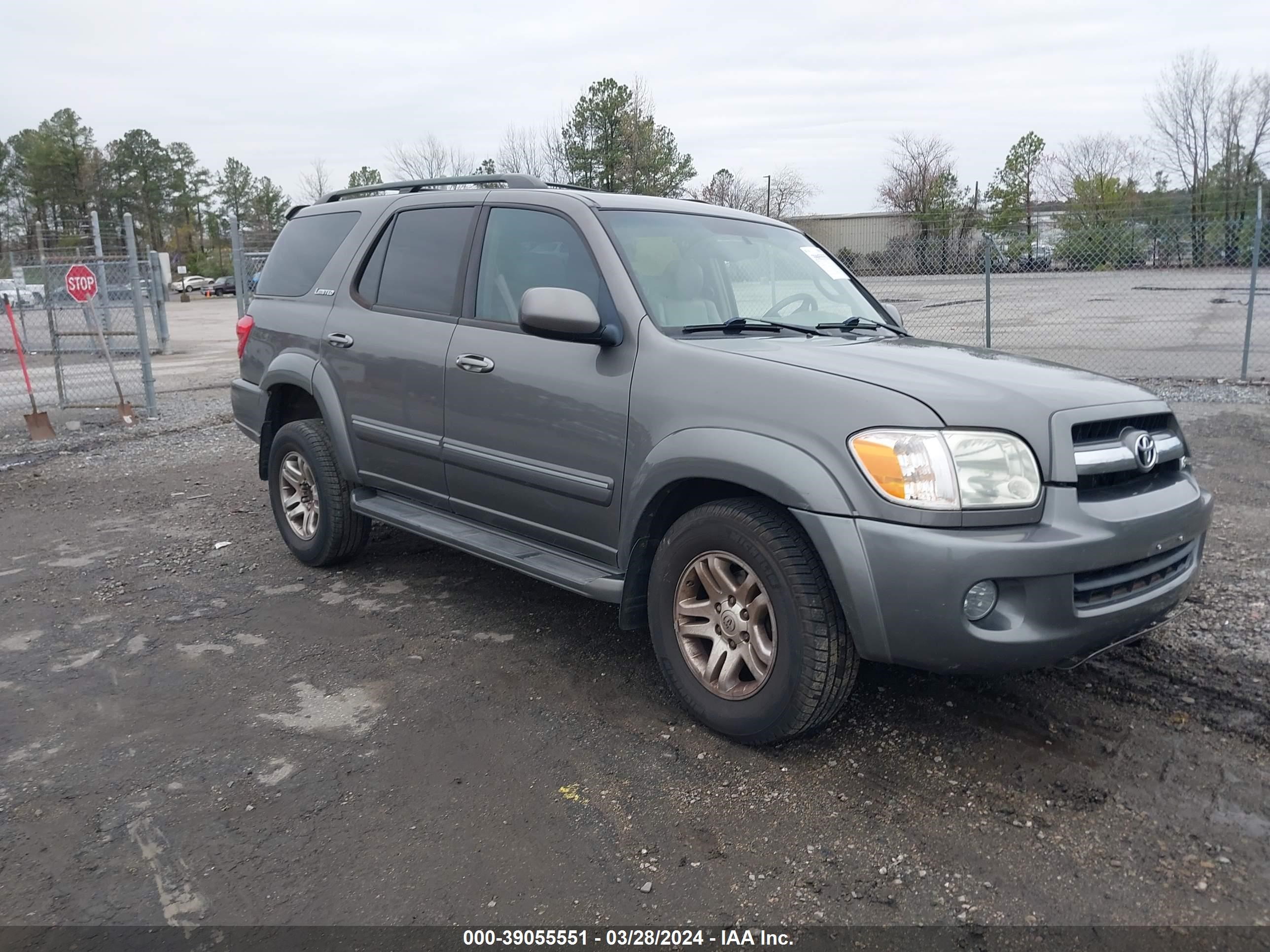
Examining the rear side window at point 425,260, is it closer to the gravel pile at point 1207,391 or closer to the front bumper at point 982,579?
the front bumper at point 982,579

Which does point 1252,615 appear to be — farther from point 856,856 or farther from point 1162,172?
point 1162,172

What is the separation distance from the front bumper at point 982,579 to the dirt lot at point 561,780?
20.1 inches

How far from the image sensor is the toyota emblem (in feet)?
10.3

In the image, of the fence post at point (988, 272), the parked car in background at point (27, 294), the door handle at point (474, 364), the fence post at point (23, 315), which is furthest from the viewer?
the parked car in background at point (27, 294)

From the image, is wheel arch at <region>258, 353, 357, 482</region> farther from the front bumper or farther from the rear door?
the front bumper

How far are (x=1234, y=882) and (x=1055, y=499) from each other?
111cm

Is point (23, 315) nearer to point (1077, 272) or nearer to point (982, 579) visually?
point (1077, 272)

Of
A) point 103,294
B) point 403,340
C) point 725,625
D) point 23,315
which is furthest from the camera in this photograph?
point 23,315

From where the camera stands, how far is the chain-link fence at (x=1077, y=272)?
12.1 metres

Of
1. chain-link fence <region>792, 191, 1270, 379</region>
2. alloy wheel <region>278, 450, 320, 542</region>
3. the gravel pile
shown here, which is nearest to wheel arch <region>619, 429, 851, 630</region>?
alloy wheel <region>278, 450, 320, 542</region>

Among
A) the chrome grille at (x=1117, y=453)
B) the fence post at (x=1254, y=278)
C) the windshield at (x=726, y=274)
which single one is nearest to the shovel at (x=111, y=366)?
the windshield at (x=726, y=274)

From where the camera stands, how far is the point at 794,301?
4.25 metres

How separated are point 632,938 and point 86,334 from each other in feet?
36.9

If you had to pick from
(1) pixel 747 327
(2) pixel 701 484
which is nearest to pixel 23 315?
(1) pixel 747 327
